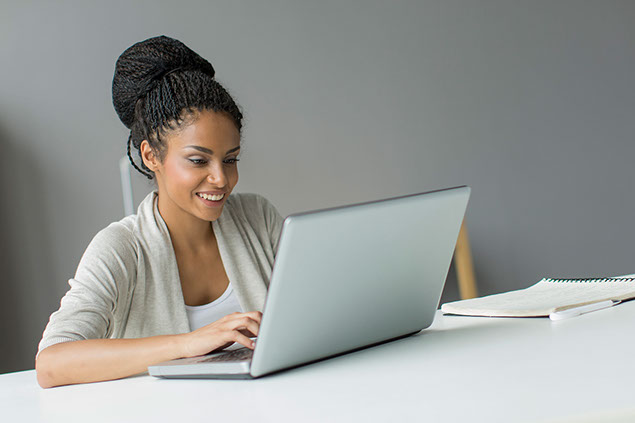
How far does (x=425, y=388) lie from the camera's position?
58 centimetres

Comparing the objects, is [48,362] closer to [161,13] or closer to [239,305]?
[239,305]

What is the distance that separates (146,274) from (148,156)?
28 cm

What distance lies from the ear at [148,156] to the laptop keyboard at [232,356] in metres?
0.73

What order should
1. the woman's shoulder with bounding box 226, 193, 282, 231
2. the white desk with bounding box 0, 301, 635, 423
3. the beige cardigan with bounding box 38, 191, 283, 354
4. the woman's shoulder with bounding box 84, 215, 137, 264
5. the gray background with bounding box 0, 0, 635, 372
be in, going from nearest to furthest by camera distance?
the white desk with bounding box 0, 301, 635, 423 → the beige cardigan with bounding box 38, 191, 283, 354 → the woman's shoulder with bounding box 84, 215, 137, 264 → the woman's shoulder with bounding box 226, 193, 282, 231 → the gray background with bounding box 0, 0, 635, 372

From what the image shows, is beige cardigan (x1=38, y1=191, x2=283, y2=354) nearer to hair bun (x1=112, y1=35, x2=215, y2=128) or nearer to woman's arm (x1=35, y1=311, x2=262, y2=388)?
woman's arm (x1=35, y1=311, x2=262, y2=388)

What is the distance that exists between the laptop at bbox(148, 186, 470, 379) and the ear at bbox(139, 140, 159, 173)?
0.73 metres

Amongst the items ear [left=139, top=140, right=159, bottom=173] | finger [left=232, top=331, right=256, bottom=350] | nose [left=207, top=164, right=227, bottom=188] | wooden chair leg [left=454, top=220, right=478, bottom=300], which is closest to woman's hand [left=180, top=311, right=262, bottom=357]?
finger [left=232, top=331, right=256, bottom=350]

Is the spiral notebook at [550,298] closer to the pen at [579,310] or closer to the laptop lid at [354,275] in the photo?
the pen at [579,310]

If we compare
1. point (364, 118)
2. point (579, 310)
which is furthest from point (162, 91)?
point (364, 118)

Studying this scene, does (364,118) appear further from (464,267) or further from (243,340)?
(243,340)

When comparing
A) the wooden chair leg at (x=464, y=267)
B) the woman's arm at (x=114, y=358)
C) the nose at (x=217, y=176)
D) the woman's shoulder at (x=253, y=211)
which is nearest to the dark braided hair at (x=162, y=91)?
the nose at (x=217, y=176)

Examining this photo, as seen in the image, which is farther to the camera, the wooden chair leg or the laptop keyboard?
the wooden chair leg

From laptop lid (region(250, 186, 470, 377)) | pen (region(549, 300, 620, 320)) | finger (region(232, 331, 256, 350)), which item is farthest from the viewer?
pen (region(549, 300, 620, 320))

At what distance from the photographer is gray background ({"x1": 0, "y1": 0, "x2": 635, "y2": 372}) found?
2.09 meters
